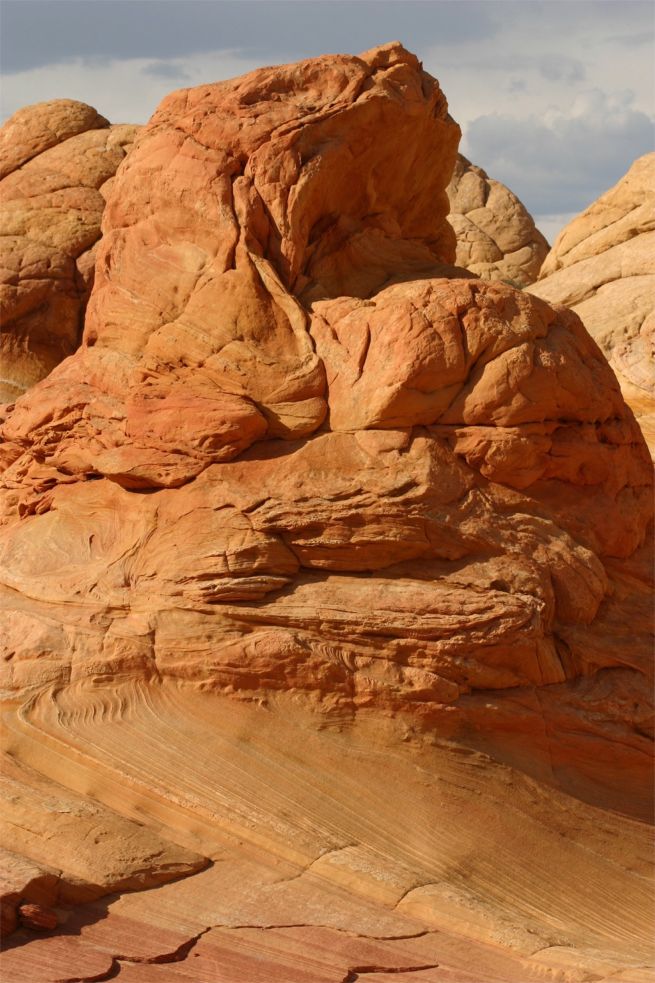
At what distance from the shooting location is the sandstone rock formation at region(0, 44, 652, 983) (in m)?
8.49

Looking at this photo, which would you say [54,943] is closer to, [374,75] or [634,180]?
[374,75]

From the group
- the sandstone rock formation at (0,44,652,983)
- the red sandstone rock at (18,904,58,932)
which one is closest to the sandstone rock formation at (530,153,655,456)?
Result: the sandstone rock formation at (0,44,652,983)

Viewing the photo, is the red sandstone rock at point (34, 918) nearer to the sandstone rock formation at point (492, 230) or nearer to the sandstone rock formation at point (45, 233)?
the sandstone rock formation at point (45, 233)

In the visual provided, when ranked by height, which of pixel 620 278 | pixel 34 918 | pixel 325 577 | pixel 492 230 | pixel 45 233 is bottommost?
pixel 34 918

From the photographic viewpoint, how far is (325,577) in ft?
31.8

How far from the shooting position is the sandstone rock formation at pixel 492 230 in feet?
90.9

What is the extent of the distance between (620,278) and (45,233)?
8.60 meters

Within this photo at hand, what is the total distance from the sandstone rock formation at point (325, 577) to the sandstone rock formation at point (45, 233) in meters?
6.92

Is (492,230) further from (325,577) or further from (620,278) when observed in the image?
(325,577)

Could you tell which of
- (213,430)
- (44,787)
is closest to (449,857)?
(44,787)

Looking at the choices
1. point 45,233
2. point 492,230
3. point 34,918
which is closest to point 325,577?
point 34,918

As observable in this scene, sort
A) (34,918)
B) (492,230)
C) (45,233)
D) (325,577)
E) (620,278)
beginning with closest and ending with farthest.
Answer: (34,918) → (325,577) → (45,233) → (620,278) → (492,230)

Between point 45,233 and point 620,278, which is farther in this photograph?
point 620,278

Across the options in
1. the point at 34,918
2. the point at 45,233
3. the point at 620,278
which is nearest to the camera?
the point at 34,918
